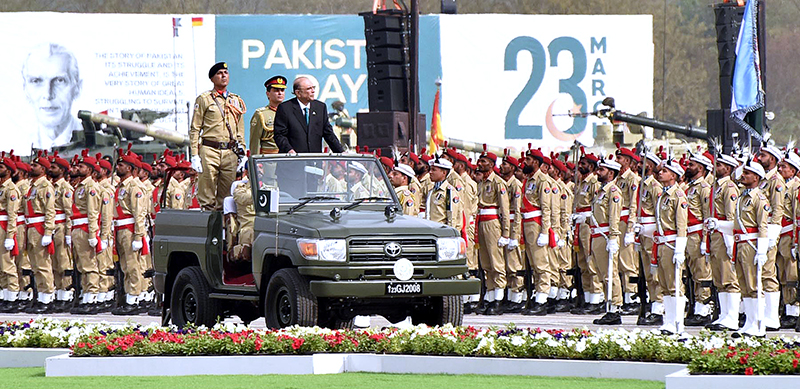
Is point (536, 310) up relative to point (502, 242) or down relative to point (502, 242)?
down

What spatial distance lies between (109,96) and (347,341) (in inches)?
1290

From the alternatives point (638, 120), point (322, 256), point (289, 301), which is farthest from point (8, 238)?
point (638, 120)

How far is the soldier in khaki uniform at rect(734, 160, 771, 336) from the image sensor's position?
1797 cm

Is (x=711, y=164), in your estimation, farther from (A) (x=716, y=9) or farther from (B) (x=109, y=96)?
(B) (x=109, y=96)

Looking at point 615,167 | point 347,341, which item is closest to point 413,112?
point 615,167

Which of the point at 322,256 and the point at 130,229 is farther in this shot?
the point at 130,229

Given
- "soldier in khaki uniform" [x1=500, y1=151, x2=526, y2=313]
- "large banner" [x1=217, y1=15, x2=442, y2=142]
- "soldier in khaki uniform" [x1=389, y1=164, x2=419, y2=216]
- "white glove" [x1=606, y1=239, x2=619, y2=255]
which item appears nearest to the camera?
"white glove" [x1=606, y1=239, x2=619, y2=255]

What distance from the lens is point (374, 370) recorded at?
13.6m

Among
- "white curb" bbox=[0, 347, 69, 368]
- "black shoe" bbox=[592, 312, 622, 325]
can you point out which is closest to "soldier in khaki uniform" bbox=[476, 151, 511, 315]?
"black shoe" bbox=[592, 312, 622, 325]

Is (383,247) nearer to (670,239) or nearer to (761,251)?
(670,239)

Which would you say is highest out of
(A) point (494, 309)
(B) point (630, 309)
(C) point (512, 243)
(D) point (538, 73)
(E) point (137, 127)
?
(D) point (538, 73)

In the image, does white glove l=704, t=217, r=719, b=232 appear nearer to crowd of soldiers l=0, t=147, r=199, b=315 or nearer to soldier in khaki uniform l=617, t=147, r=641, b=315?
soldier in khaki uniform l=617, t=147, r=641, b=315

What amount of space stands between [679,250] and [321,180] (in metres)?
3.98

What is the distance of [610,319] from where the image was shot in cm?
1970
